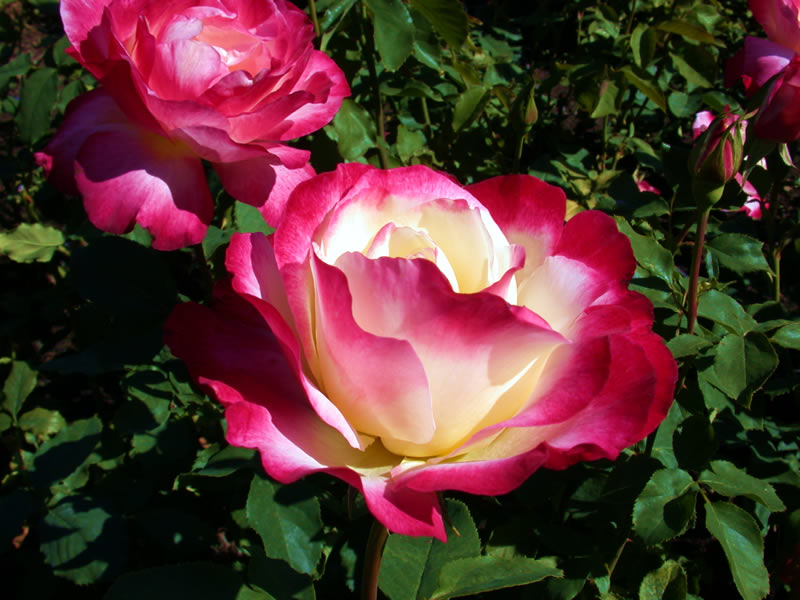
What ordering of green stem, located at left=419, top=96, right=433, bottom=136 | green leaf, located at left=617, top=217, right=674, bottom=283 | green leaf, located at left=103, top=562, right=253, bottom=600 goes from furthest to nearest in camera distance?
green stem, located at left=419, top=96, right=433, bottom=136 → green leaf, located at left=617, top=217, right=674, bottom=283 → green leaf, located at left=103, top=562, right=253, bottom=600

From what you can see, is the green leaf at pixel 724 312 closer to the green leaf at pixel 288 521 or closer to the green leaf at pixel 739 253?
the green leaf at pixel 739 253

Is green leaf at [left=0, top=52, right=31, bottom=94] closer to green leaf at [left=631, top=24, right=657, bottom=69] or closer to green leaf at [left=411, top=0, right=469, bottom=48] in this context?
green leaf at [left=411, top=0, right=469, bottom=48]

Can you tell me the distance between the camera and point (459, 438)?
0.59 metres

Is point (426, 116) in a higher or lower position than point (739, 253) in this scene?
lower

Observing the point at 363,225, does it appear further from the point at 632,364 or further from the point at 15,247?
the point at 15,247

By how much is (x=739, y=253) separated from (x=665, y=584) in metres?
0.61

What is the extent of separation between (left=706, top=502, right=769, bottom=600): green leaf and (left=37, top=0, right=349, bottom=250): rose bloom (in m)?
0.80

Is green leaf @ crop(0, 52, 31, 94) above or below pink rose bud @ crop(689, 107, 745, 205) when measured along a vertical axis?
below

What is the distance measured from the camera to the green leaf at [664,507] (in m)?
0.98

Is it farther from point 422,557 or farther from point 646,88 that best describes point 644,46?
point 422,557

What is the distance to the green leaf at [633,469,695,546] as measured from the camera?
975 mm

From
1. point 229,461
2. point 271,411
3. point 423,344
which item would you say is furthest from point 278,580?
point 423,344

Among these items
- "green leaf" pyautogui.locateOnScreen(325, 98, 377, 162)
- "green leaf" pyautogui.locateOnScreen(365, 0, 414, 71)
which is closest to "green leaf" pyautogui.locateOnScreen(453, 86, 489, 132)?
"green leaf" pyautogui.locateOnScreen(325, 98, 377, 162)

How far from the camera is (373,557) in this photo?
27.2 inches
